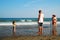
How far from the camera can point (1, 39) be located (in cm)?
1422

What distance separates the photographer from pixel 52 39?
13.9 metres

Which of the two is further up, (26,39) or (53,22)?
(53,22)

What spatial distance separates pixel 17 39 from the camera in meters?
14.0

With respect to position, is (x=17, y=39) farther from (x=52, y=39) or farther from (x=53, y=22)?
(x=53, y=22)

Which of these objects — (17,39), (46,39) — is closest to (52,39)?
(46,39)

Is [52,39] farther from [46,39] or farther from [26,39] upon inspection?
[26,39]

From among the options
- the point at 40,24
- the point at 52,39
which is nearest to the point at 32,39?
the point at 52,39

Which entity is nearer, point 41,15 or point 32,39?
point 32,39

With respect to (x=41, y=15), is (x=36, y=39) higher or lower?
lower

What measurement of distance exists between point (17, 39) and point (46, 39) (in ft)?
6.76

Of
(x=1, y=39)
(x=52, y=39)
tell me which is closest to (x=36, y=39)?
(x=52, y=39)

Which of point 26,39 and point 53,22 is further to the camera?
point 53,22

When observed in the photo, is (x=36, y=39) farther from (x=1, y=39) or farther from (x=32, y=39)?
(x=1, y=39)

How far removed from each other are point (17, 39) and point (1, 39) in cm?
118
